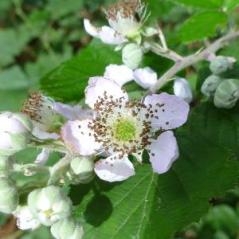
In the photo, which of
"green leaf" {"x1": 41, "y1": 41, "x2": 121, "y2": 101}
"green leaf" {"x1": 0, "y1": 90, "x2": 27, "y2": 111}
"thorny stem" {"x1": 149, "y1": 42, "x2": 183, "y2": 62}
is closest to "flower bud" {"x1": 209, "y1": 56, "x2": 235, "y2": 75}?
"thorny stem" {"x1": 149, "y1": 42, "x2": 183, "y2": 62}

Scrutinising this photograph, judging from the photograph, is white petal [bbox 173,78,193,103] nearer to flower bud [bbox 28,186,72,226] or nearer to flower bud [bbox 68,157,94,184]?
flower bud [bbox 68,157,94,184]

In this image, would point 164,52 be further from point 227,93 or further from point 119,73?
point 227,93

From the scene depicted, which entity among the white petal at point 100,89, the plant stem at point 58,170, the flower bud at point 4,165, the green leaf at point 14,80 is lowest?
the plant stem at point 58,170

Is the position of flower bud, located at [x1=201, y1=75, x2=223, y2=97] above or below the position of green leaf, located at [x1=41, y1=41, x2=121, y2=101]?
below

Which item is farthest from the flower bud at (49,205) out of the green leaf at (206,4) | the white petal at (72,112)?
the green leaf at (206,4)

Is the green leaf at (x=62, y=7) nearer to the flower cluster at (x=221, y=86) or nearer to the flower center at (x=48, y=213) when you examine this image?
the flower cluster at (x=221, y=86)

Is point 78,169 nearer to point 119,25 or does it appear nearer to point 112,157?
point 112,157
